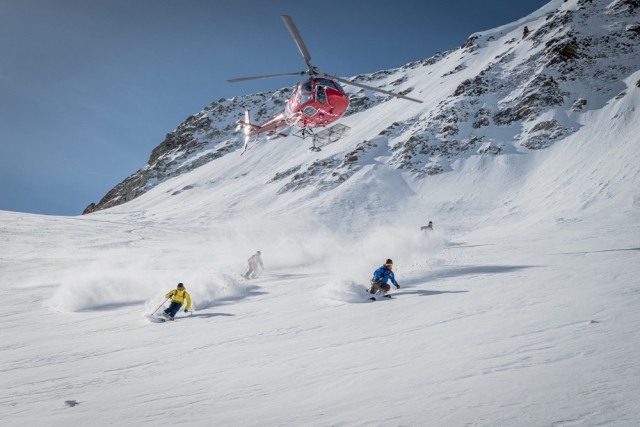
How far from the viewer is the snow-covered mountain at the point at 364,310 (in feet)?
10.3

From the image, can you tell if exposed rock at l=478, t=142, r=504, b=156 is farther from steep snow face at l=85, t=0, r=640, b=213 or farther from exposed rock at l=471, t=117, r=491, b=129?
exposed rock at l=471, t=117, r=491, b=129

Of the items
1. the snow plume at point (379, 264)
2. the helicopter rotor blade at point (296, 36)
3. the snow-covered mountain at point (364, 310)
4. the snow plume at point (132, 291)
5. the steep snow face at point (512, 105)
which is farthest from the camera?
the steep snow face at point (512, 105)

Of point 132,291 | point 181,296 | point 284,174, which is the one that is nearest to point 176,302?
point 181,296

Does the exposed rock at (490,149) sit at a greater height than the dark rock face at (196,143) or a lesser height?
lesser

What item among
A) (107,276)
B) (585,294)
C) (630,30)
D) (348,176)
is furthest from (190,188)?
(630,30)

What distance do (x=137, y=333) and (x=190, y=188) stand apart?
→ 54.2 meters

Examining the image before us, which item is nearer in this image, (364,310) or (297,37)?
(364,310)

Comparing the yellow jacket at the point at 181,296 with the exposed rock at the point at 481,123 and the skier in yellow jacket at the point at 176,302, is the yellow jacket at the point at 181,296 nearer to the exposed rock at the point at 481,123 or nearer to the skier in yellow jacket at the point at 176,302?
the skier in yellow jacket at the point at 176,302

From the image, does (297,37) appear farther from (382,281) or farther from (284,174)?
(284,174)

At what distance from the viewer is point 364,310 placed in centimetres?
671

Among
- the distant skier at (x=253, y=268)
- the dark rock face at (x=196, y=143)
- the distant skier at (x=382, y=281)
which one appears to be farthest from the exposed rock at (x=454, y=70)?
the distant skier at (x=382, y=281)

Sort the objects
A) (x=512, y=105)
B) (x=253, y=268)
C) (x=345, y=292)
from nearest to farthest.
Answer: (x=345, y=292), (x=253, y=268), (x=512, y=105)

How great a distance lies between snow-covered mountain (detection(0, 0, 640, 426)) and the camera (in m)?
3.14

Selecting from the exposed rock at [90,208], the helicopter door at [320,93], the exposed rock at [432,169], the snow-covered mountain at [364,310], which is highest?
the exposed rock at [90,208]
